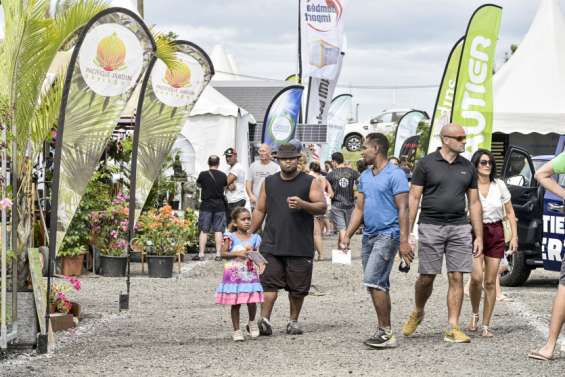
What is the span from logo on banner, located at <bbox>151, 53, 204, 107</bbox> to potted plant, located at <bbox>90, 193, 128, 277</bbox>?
2.58 m

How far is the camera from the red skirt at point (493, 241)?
1052cm

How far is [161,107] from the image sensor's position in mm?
13883

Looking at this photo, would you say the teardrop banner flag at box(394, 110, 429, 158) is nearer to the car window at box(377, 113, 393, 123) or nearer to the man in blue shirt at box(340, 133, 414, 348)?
the car window at box(377, 113, 393, 123)

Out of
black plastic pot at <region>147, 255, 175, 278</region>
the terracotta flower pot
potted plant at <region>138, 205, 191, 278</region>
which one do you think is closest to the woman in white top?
black plastic pot at <region>147, 255, 175, 278</region>

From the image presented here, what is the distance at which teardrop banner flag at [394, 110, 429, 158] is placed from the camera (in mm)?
44906

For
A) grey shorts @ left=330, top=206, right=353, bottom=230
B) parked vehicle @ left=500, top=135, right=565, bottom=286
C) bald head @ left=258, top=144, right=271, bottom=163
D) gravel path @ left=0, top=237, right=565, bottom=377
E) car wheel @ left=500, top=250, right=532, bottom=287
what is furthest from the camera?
grey shorts @ left=330, top=206, right=353, bottom=230

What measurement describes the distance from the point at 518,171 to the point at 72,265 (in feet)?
20.4

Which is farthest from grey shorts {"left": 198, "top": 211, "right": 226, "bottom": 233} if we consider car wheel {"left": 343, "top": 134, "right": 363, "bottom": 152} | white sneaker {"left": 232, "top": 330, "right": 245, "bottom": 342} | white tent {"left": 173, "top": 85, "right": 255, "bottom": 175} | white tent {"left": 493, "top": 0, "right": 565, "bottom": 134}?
car wheel {"left": 343, "top": 134, "right": 363, "bottom": 152}

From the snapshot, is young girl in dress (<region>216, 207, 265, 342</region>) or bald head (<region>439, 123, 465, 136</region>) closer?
bald head (<region>439, 123, 465, 136</region>)

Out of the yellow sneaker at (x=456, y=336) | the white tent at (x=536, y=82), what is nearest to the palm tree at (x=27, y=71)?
the yellow sneaker at (x=456, y=336)

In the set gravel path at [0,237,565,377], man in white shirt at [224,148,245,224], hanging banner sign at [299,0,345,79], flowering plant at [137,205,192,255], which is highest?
hanging banner sign at [299,0,345,79]

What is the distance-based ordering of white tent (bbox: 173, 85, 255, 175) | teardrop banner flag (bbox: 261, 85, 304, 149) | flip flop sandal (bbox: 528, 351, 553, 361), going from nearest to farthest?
flip flop sandal (bbox: 528, 351, 553, 361) → white tent (bbox: 173, 85, 255, 175) → teardrop banner flag (bbox: 261, 85, 304, 149)

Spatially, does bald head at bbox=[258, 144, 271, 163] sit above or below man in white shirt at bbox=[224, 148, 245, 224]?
above

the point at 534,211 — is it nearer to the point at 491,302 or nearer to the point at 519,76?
the point at 491,302
